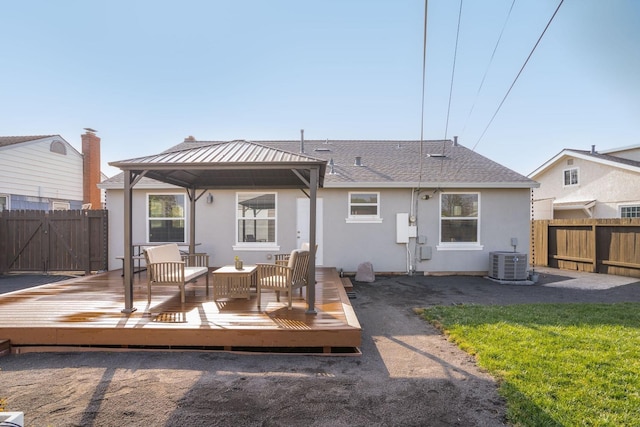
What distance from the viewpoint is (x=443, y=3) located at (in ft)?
20.4

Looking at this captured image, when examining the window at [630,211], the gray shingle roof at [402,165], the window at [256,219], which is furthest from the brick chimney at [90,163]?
the window at [630,211]

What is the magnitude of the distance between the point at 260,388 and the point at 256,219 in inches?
277

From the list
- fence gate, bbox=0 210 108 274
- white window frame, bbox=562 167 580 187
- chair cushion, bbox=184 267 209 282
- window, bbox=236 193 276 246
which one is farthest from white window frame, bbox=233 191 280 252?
white window frame, bbox=562 167 580 187

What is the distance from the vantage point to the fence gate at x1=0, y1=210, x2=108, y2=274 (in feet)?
33.4

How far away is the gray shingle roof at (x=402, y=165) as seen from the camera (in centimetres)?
990

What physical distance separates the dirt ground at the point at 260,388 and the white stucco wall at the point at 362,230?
5.06 metres

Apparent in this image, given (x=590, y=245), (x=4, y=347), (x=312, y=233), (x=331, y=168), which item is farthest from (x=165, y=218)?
(x=590, y=245)

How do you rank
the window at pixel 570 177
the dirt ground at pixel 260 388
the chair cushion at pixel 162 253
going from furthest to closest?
the window at pixel 570 177, the chair cushion at pixel 162 253, the dirt ground at pixel 260 388

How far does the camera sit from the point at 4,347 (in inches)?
168

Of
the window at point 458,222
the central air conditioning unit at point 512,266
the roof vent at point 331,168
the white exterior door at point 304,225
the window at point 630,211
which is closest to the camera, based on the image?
the central air conditioning unit at point 512,266

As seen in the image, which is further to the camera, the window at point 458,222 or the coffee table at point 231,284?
the window at point 458,222

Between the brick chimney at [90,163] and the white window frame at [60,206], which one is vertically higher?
the brick chimney at [90,163]

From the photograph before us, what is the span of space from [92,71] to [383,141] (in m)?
11.0

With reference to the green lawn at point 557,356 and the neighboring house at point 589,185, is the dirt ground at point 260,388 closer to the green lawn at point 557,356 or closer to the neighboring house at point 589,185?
the green lawn at point 557,356
